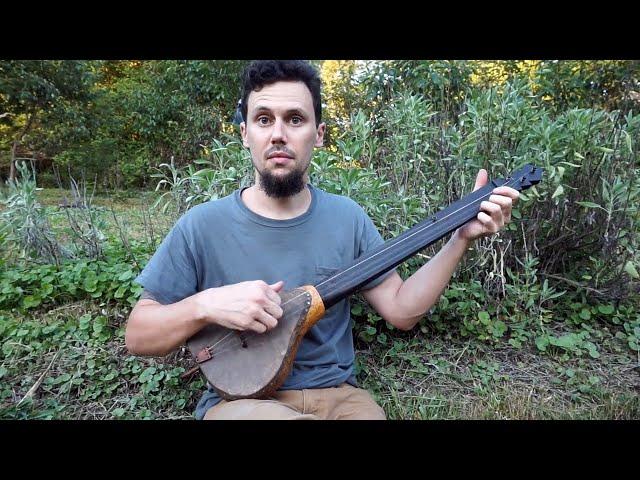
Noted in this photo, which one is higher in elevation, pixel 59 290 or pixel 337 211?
pixel 337 211

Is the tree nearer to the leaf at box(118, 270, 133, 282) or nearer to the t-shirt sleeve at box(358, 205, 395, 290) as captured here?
the leaf at box(118, 270, 133, 282)

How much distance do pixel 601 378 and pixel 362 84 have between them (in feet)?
9.32

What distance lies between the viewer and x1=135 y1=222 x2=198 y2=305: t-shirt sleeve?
1561 mm

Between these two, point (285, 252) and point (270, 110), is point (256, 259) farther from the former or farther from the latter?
point (270, 110)

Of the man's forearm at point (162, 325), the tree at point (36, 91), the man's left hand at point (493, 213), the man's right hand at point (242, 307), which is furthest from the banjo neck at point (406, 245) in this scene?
the tree at point (36, 91)

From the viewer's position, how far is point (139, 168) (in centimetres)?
708

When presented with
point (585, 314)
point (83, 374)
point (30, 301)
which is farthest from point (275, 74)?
point (585, 314)

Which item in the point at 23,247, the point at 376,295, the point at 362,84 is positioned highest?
the point at 362,84

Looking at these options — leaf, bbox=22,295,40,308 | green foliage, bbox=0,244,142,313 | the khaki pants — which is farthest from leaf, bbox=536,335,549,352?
leaf, bbox=22,295,40,308

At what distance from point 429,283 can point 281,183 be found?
2.23 ft

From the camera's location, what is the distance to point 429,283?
5.37 feet

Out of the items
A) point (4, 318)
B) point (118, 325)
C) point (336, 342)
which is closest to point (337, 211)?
point (336, 342)

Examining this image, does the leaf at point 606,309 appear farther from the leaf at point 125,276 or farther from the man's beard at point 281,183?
the leaf at point 125,276

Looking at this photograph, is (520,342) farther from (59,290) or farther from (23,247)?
(23,247)
